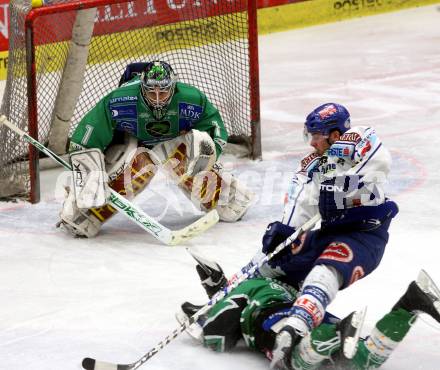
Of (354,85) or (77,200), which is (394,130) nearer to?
(354,85)

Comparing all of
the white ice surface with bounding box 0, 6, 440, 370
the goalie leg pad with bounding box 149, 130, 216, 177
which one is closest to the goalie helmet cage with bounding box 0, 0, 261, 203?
the white ice surface with bounding box 0, 6, 440, 370

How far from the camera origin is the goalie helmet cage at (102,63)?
241 inches

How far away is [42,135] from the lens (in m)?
6.54

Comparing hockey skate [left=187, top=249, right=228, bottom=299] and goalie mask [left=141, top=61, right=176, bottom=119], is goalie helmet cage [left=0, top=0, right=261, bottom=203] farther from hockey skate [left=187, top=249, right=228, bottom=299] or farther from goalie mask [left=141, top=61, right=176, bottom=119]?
hockey skate [left=187, top=249, right=228, bottom=299]

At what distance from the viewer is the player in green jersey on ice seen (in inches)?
215

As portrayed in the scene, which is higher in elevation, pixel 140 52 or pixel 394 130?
pixel 140 52

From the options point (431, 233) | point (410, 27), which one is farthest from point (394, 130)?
point (410, 27)

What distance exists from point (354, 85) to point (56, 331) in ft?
15.9

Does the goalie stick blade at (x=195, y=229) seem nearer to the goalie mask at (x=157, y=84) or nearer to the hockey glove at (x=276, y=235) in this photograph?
the goalie mask at (x=157, y=84)

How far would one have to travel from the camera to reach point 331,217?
154 inches

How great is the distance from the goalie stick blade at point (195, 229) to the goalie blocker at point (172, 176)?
0.75ft

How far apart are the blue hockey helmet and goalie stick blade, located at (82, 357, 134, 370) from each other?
39.4 inches

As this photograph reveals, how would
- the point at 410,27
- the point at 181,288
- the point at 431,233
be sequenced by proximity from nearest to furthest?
the point at 181,288 → the point at 431,233 → the point at 410,27

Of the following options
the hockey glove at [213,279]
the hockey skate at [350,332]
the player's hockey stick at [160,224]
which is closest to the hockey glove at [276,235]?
the hockey glove at [213,279]
